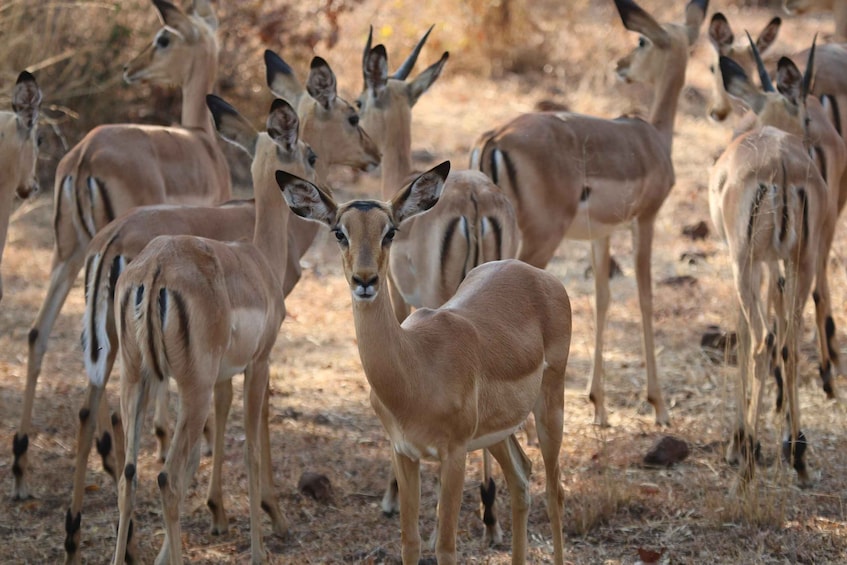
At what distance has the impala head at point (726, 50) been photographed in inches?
289

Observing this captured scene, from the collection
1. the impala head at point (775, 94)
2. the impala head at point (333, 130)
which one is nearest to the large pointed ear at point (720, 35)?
the impala head at point (775, 94)

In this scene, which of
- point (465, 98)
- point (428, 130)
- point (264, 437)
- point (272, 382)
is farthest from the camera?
point (465, 98)

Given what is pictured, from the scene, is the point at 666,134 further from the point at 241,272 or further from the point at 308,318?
the point at 241,272

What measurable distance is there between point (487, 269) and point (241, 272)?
0.92 meters

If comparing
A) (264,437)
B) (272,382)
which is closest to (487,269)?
(264,437)

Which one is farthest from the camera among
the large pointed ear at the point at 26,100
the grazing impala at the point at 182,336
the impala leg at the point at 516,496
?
the large pointed ear at the point at 26,100

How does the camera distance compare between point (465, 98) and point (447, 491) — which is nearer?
point (447, 491)

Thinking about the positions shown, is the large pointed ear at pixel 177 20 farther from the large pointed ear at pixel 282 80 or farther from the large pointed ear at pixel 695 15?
the large pointed ear at pixel 695 15

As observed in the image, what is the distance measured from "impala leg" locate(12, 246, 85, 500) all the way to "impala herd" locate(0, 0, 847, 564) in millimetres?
11

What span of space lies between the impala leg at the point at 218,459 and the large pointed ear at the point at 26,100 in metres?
1.63

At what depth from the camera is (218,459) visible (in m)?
4.91

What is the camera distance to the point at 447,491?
12.4ft

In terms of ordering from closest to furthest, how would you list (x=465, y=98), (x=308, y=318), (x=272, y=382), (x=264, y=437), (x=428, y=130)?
1. (x=264, y=437)
2. (x=272, y=382)
3. (x=308, y=318)
4. (x=428, y=130)
5. (x=465, y=98)


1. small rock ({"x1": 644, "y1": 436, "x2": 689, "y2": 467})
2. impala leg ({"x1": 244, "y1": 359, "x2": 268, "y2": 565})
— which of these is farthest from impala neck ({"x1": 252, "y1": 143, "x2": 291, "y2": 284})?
small rock ({"x1": 644, "y1": 436, "x2": 689, "y2": 467})
